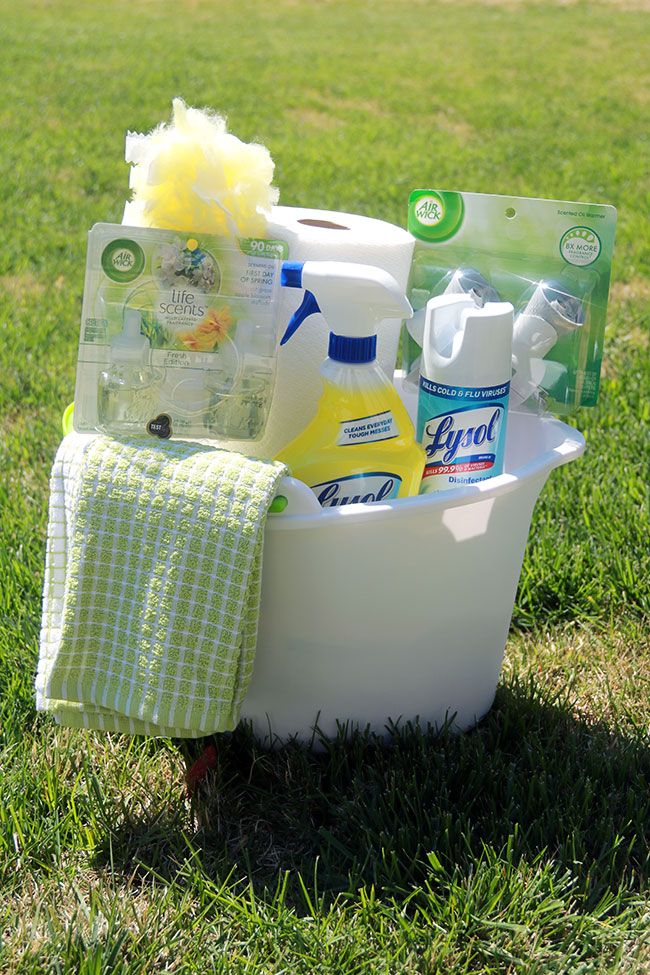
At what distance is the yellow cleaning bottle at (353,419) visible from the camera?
4.00 ft

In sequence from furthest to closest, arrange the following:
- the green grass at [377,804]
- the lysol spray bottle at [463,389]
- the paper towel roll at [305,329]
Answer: the paper towel roll at [305,329]
the lysol spray bottle at [463,389]
the green grass at [377,804]

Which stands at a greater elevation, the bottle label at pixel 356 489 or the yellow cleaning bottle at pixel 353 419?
the yellow cleaning bottle at pixel 353 419

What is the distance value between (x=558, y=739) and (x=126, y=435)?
2.41 ft

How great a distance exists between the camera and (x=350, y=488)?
4.09 ft

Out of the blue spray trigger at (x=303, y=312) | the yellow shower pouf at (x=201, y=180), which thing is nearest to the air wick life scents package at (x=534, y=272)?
the blue spray trigger at (x=303, y=312)

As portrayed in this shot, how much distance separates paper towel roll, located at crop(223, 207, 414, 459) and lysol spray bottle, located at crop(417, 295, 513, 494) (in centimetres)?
15

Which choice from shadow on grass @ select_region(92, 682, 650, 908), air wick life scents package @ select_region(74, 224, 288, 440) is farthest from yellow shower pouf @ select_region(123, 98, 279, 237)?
shadow on grass @ select_region(92, 682, 650, 908)

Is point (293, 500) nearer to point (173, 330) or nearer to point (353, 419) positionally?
point (353, 419)

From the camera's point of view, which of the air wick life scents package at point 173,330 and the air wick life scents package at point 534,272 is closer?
the air wick life scents package at point 173,330

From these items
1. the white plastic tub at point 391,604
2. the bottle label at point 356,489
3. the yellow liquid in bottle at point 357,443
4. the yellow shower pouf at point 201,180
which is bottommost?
the white plastic tub at point 391,604

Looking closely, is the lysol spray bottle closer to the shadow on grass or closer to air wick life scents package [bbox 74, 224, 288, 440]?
air wick life scents package [bbox 74, 224, 288, 440]

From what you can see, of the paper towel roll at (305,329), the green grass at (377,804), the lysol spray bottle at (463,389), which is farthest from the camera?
the paper towel roll at (305,329)

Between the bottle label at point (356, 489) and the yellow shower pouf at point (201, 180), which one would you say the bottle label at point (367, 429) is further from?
the yellow shower pouf at point (201, 180)

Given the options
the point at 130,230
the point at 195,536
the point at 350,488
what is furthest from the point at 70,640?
the point at 130,230
